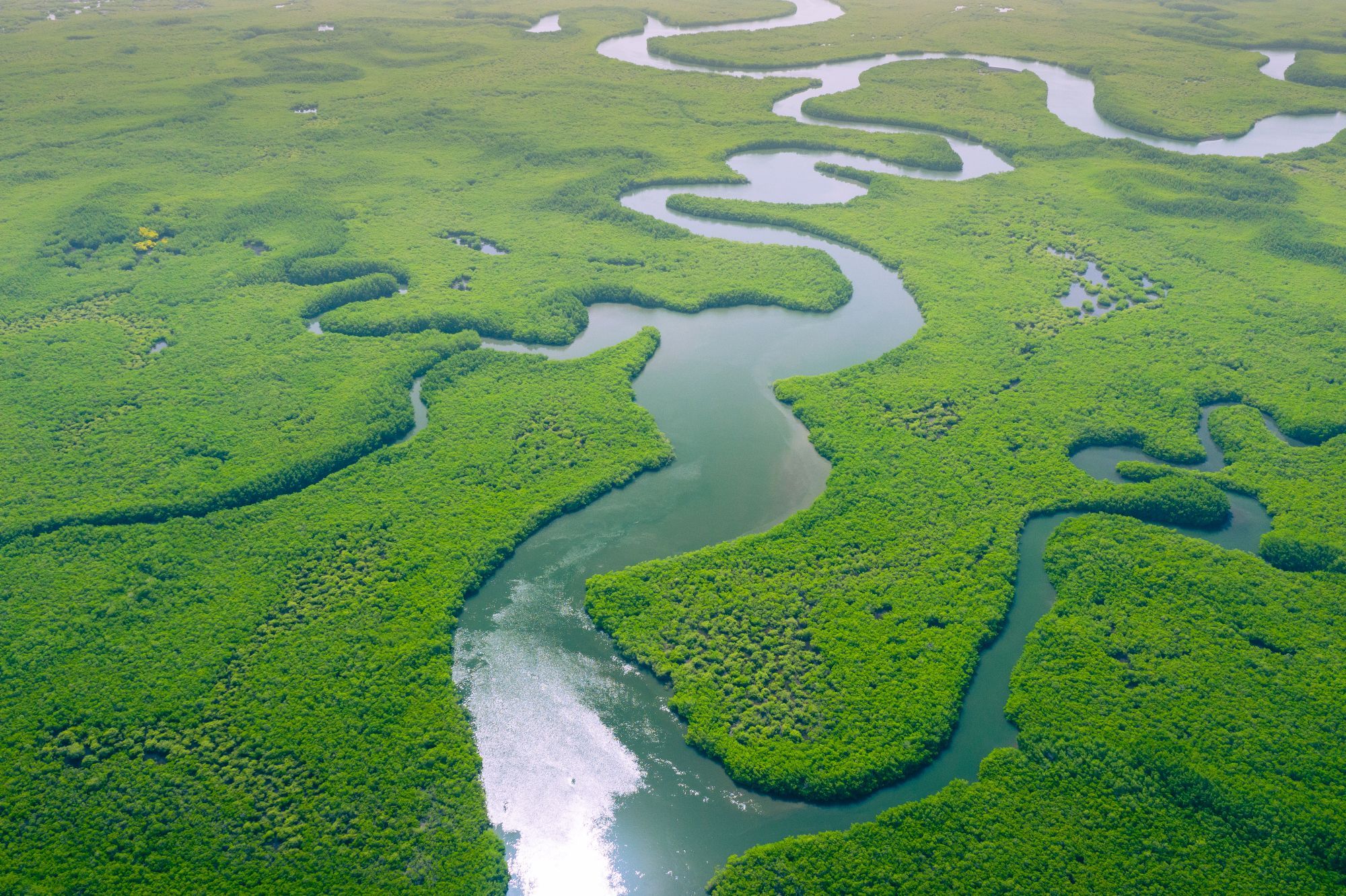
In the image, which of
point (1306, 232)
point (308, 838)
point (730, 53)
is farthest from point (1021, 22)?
point (308, 838)

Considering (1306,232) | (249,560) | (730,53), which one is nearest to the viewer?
(249,560)

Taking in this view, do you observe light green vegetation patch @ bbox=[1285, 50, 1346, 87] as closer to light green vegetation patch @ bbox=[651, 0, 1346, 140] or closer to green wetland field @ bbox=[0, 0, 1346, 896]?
light green vegetation patch @ bbox=[651, 0, 1346, 140]

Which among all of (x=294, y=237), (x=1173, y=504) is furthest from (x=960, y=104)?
(x=294, y=237)

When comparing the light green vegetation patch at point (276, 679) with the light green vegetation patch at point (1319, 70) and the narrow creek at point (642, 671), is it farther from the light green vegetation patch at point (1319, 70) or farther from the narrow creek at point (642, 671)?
the light green vegetation patch at point (1319, 70)

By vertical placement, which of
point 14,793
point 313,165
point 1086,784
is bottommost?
point 14,793

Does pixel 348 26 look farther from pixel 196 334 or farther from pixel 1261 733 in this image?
pixel 1261 733

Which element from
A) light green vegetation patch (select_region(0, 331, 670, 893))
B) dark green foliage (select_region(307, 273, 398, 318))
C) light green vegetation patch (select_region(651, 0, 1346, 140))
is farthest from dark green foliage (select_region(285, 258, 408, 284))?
light green vegetation patch (select_region(651, 0, 1346, 140))

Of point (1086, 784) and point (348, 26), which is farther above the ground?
point (348, 26)
